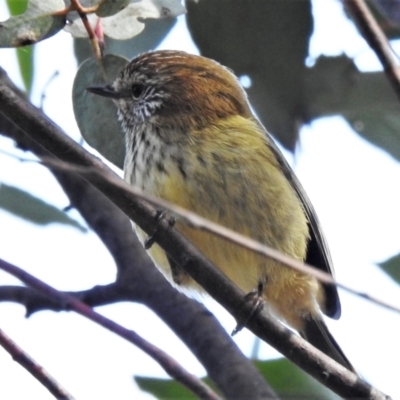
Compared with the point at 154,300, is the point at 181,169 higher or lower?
higher

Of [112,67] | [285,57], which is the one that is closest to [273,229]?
[285,57]

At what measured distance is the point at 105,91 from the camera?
4312 millimetres

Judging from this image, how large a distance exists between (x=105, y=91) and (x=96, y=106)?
0.17 metres

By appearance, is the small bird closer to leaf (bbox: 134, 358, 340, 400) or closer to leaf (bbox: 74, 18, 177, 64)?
leaf (bbox: 74, 18, 177, 64)

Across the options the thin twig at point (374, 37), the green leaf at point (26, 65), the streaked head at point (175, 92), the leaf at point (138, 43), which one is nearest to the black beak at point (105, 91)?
the streaked head at point (175, 92)

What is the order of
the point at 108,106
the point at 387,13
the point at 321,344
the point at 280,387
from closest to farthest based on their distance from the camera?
the point at 387,13 → the point at 280,387 → the point at 108,106 → the point at 321,344

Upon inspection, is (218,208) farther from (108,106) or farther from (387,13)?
(387,13)

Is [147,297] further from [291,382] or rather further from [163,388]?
[291,382]

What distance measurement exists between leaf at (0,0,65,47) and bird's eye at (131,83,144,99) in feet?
5.57

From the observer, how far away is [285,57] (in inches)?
162

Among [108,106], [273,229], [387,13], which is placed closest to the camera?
[387,13]

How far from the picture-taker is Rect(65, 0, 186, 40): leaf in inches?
144

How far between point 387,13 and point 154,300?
2.44 metres

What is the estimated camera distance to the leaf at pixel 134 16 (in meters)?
3.67
